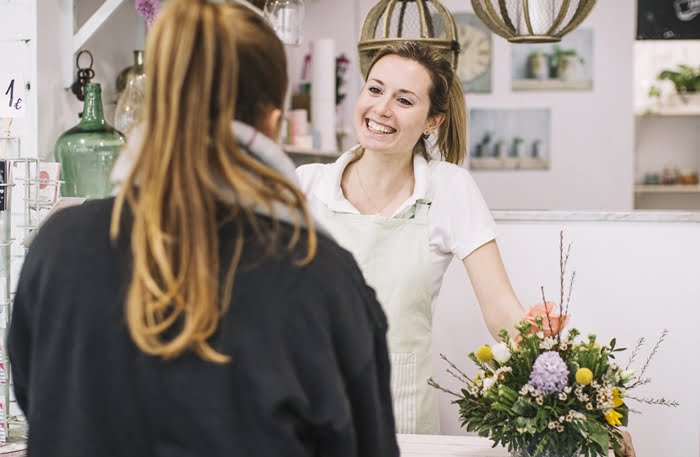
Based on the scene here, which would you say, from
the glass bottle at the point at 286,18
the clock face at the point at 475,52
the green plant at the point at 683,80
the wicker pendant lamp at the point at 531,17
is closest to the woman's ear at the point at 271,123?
the wicker pendant lamp at the point at 531,17

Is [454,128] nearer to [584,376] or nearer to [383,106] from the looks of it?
[383,106]

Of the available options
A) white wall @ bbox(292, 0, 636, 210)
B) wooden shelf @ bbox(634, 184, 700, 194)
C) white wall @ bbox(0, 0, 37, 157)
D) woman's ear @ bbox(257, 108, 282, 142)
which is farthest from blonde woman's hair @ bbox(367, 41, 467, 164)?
wooden shelf @ bbox(634, 184, 700, 194)

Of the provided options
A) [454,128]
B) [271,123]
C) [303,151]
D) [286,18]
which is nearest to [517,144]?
[303,151]

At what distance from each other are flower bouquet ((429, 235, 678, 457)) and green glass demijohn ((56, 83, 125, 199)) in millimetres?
1095

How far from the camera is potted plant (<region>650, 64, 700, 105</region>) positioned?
587 centimetres

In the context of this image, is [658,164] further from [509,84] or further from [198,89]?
[198,89]

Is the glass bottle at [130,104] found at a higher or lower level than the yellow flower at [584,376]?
higher

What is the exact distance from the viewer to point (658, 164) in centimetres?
604

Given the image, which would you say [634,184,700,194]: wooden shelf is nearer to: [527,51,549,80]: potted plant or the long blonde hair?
[527,51,549,80]: potted plant

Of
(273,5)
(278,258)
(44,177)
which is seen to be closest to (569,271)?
(273,5)

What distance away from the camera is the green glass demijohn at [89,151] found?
2232mm

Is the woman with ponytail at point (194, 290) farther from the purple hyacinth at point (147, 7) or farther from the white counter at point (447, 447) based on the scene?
the purple hyacinth at point (147, 7)

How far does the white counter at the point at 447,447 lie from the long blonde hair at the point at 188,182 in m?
0.96

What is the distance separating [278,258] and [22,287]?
0.97 ft
